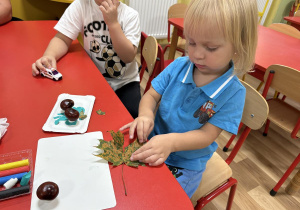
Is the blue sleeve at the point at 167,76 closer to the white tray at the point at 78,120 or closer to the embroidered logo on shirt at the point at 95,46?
the white tray at the point at 78,120

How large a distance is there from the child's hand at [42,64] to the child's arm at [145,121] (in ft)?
1.33

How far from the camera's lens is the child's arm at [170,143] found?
1.72ft

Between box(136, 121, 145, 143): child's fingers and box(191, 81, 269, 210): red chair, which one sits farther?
box(191, 81, 269, 210): red chair

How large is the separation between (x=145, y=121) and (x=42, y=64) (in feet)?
1.65

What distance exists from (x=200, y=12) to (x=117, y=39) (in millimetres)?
502

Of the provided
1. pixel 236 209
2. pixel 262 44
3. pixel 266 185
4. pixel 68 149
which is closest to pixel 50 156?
pixel 68 149

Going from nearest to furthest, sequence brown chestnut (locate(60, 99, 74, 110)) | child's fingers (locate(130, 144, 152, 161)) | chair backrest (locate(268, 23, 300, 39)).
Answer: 1. child's fingers (locate(130, 144, 152, 161))
2. brown chestnut (locate(60, 99, 74, 110))
3. chair backrest (locate(268, 23, 300, 39))

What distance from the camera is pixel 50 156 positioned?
1.66ft

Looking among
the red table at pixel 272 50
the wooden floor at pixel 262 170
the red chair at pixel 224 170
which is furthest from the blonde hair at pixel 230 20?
the wooden floor at pixel 262 170

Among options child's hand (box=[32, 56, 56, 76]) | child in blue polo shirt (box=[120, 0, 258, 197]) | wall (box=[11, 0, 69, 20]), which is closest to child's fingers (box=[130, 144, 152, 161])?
child in blue polo shirt (box=[120, 0, 258, 197])

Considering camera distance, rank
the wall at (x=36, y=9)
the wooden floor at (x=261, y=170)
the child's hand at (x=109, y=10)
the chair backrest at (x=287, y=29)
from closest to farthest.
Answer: the child's hand at (x=109, y=10) → the wooden floor at (x=261, y=170) → the wall at (x=36, y=9) → the chair backrest at (x=287, y=29)

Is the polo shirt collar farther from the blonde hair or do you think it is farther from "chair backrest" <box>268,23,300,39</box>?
"chair backrest" <box>268,23,300,39</box>

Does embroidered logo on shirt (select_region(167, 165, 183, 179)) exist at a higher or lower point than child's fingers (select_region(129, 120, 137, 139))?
lower

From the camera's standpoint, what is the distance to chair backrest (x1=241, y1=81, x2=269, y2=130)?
760mm
